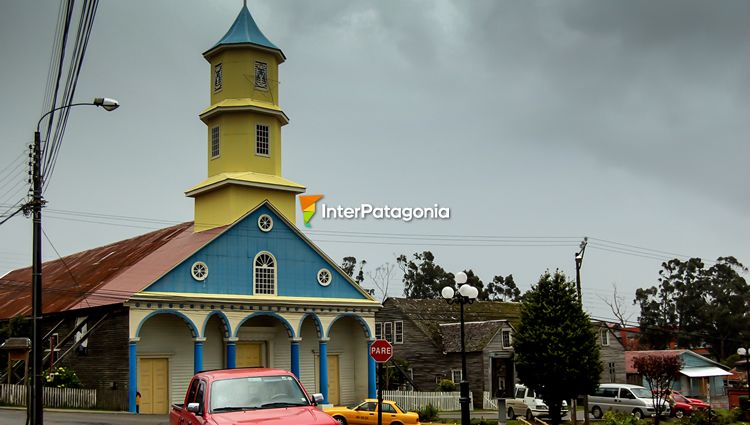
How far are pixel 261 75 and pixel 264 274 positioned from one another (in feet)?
34.6

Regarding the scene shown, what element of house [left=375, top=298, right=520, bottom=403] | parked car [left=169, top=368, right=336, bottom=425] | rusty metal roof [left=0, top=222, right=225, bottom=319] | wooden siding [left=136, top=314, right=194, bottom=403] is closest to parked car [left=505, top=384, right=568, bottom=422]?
house [left=375, top=298, right=520, bottom=403]

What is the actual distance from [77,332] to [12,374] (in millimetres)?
3147

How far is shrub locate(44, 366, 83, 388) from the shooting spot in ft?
119

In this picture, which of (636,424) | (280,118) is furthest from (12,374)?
(636,424)

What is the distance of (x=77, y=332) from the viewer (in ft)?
129

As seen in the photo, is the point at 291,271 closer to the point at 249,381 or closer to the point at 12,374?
the point at 12,374

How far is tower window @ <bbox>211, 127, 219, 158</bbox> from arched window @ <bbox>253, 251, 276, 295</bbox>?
259 inches

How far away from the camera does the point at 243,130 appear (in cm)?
4391

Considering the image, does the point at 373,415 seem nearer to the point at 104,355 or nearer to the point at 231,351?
the point at 231,351

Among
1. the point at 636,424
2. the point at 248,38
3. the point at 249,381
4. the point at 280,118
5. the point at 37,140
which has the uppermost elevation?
the point at 248,38

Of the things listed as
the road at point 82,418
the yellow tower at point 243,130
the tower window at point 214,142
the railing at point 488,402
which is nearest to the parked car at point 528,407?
the railing at point 488,402

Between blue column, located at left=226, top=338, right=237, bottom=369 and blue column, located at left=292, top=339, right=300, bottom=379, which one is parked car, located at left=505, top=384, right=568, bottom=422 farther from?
blue column, located at left=226, top=338, right=237, bottom=369

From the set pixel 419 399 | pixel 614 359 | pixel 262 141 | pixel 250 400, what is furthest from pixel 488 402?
pixel 250 400

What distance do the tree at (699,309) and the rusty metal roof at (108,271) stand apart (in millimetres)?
56429
